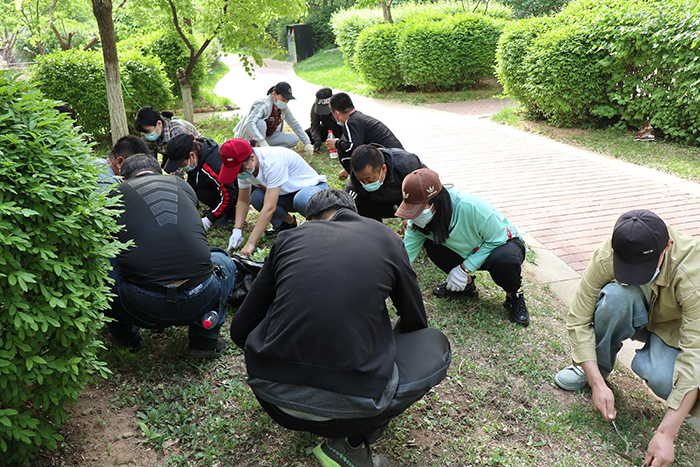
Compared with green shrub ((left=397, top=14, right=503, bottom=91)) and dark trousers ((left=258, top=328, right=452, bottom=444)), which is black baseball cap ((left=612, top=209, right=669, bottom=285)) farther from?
green shrub ((left=397, top=14, right=503, bottom=91))

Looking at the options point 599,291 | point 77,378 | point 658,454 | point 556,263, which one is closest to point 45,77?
point 77,378

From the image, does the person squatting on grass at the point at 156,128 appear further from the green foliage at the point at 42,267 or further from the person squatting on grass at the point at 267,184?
the green foliage at the point at 42,267

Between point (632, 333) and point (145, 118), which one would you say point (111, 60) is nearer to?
point (145, 118)

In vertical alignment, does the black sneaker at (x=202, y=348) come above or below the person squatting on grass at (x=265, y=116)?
below

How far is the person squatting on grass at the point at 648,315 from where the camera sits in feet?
7.54

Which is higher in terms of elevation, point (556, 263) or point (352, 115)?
point (352, 115)

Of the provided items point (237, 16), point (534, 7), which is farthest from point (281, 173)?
point (534, 7)

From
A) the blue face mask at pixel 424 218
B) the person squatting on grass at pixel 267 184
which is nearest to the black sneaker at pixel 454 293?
the blue face mask at pixel 424 218

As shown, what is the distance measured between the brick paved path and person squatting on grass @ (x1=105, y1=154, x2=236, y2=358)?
3292 mm

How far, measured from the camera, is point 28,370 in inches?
76.2

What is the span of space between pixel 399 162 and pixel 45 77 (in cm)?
666

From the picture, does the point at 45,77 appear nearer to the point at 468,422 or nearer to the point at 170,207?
the point at 170,207

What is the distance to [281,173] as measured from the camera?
14.9ft

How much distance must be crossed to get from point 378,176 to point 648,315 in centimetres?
217
